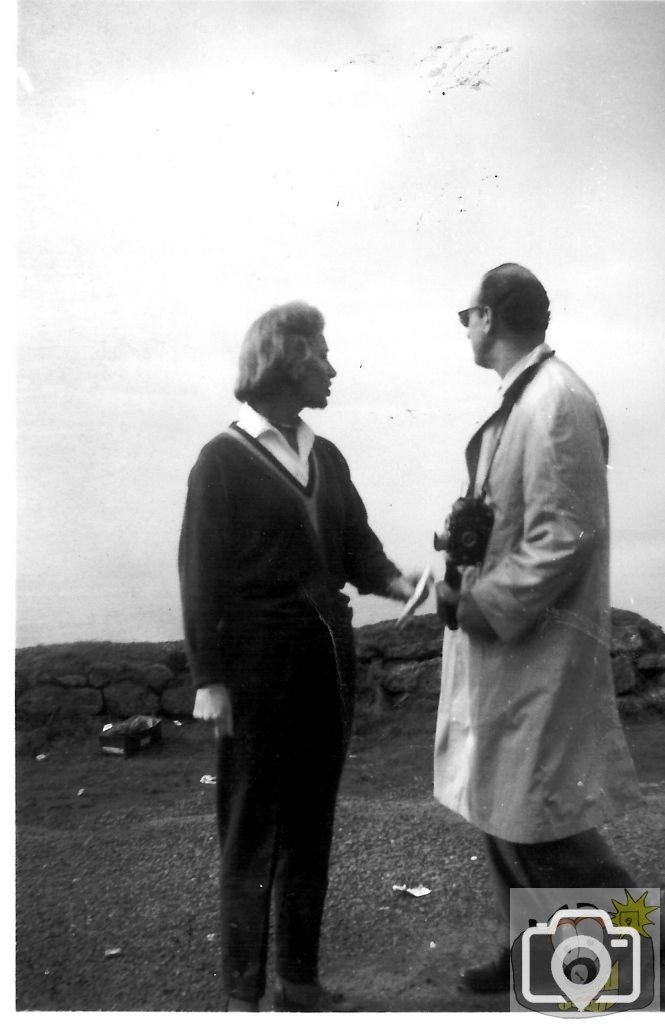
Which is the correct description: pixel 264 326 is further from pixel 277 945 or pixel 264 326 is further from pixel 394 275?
pixel 277 945

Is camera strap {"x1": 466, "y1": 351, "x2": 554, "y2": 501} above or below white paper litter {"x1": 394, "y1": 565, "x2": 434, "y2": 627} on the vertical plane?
above

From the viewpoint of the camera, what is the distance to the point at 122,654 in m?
3.19

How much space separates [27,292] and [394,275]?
1.13 m

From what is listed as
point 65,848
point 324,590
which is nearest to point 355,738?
point 324,590

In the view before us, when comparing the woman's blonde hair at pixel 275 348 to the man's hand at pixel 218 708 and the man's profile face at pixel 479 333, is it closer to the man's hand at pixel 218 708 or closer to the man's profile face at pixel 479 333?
the man's profile face at pixel 479 333

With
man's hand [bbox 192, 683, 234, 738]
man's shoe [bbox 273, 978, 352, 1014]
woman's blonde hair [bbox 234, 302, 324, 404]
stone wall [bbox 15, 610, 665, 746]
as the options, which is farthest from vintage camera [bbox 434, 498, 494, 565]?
man's shoe [bbox 273, 978, 352, 1014]

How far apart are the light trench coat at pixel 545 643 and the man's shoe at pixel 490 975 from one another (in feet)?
1.30

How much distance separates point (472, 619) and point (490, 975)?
41.0 inches

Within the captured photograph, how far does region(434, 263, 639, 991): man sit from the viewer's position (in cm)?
287

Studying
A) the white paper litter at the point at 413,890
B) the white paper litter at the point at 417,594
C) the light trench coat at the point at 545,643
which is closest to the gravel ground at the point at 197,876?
the white paper litter at the point at 413,890

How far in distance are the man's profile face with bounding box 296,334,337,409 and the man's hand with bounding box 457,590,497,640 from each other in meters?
0.70

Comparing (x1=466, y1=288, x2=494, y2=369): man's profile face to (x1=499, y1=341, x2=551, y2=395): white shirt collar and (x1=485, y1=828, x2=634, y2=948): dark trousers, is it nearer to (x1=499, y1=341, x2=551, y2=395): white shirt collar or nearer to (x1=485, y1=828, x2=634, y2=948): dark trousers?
(x1=499, y1=341, x2=551, y2=395): white shirt collar

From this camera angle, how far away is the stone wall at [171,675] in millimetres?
3027

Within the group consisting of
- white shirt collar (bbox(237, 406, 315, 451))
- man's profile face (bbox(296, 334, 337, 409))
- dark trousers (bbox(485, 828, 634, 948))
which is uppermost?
man's profile face (bbox(296, 334, 337, 409))
